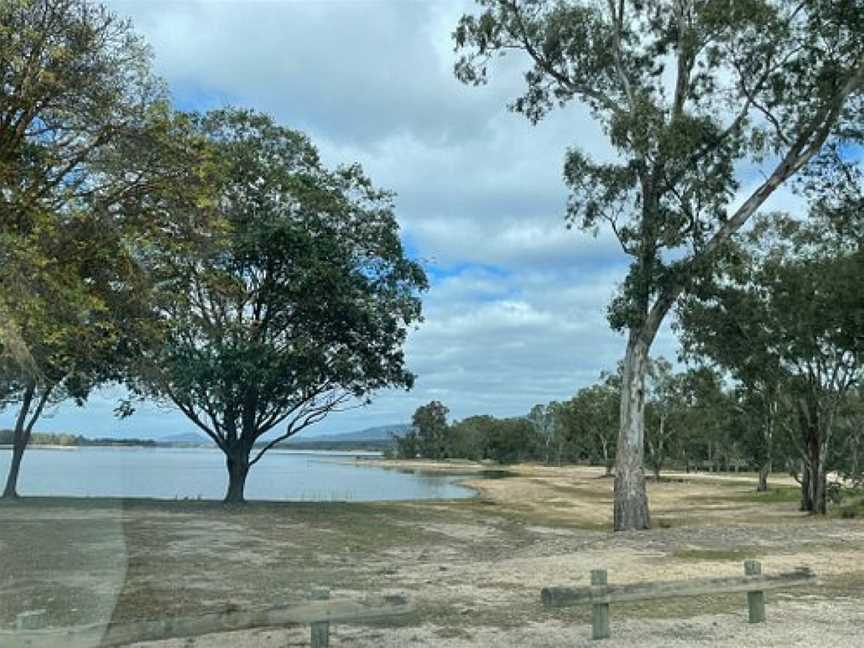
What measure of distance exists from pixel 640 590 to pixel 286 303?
21.2 metres

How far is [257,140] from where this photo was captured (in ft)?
98.6

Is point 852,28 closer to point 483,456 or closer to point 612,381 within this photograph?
point 612,381

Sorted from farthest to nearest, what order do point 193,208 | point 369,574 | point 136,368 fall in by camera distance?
point 136,368, point 369,574, point 193,208

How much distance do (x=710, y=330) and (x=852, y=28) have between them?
13618 mm

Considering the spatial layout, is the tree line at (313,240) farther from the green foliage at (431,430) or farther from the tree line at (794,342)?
the green foliage at (431,430)

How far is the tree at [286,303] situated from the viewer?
27.8 metres

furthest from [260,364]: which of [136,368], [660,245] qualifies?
[660,245]

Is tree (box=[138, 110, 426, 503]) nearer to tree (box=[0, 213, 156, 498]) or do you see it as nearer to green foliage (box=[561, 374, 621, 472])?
tree (box=[0, 213, 156, 498])

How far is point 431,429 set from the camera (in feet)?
520

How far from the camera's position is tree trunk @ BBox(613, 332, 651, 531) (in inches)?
998

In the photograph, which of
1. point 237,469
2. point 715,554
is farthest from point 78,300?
point 237,469

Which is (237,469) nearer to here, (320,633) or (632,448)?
(632,448)

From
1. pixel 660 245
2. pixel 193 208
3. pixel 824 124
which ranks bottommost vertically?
pixel 193 208

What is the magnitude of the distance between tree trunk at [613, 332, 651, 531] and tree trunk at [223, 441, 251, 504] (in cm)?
1380
